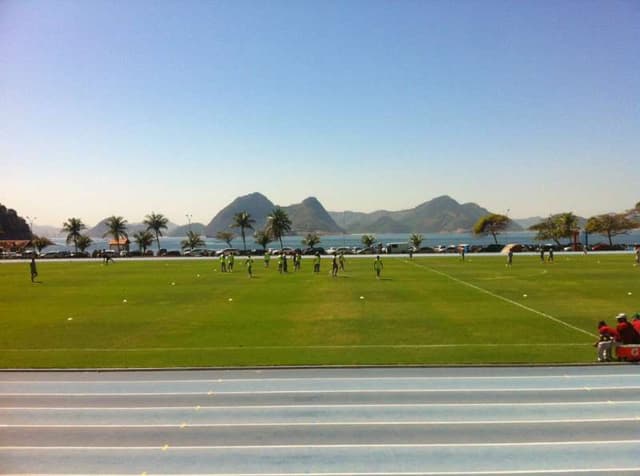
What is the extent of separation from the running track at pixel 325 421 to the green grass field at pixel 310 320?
1.30 meters

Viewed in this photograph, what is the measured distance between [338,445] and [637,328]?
10.8m

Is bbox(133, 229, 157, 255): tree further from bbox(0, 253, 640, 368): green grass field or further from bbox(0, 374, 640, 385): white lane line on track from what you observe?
bbox(0, 374, 640, 385): white lane line on track

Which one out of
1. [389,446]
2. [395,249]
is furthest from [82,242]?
[389,446]

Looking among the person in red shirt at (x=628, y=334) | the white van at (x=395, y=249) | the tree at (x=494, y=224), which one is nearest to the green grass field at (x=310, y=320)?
the person in red shirt at (x=628, y=334)

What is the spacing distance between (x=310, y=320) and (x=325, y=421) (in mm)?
9842

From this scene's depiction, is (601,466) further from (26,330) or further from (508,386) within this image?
(26,330)

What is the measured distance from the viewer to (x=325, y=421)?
1001 centimetres

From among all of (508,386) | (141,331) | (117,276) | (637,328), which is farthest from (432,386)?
(117,276)

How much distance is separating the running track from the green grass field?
130 cm

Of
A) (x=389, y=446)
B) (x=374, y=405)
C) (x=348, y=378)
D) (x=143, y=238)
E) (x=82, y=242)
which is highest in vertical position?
(x=143, y=238)

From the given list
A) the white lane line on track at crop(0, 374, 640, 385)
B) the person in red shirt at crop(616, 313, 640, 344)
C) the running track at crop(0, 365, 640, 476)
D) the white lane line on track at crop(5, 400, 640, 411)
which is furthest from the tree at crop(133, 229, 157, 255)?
the person in red shirt at crop(616, 313, 640, 344)

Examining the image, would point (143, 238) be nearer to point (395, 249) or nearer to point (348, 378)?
point (395, 249)

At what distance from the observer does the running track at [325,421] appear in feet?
27.6

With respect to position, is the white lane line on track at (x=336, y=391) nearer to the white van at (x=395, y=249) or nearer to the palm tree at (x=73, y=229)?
the white van at (x=395, y=249)
